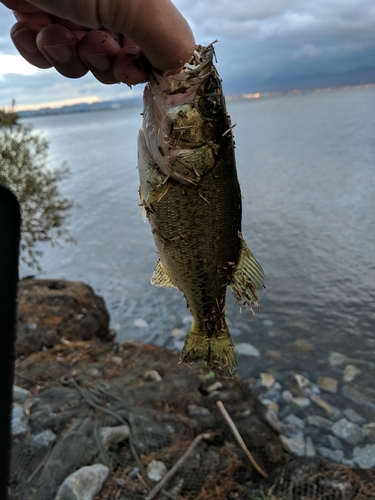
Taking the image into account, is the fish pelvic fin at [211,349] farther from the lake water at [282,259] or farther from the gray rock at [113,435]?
the lake water at [282,259]

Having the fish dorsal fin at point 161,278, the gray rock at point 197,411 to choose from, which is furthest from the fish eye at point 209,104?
the gray rock at point 197,411

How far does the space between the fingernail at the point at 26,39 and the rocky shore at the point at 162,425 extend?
3.44 metres

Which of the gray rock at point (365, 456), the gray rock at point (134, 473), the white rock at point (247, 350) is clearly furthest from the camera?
the white rock at point (247, 350)

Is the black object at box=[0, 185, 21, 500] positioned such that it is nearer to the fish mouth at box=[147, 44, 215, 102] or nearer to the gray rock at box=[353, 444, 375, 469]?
the fish mouth at box=[147, 44, 215, 102]

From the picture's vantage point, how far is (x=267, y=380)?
663cm

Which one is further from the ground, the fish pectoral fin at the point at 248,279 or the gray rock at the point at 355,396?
the fish pectoral fin at the point at 248,279

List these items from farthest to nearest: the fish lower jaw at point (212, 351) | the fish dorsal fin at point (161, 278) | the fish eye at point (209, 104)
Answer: the fish dorsal fin at point (161, 278), the fish lower jaw at point (212, 351), the fish eye at point (209, 104)

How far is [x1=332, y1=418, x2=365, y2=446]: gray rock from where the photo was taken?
543 centimetres

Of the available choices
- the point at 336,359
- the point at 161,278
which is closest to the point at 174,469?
the point at 161,278

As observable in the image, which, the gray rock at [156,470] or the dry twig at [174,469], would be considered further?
the gray rock at [156,470]

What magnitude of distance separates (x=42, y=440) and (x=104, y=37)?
143 inches

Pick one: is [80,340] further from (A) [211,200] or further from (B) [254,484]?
(A) [211,200]

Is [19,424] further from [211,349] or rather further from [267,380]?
[267,380]

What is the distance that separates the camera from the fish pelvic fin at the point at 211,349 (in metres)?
2.67
